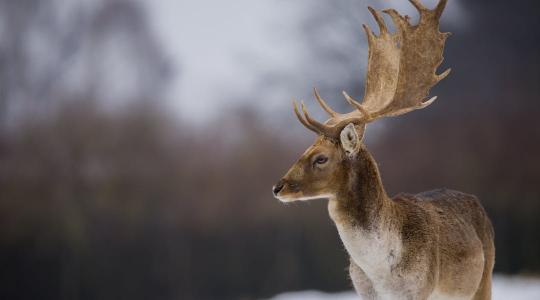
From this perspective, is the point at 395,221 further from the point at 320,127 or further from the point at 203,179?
the point at 203,179

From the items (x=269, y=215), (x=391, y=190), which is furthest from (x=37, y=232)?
(x=391, y=190)

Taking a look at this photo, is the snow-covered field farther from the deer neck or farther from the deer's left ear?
the deer's left ear

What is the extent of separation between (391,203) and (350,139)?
1.28 ft

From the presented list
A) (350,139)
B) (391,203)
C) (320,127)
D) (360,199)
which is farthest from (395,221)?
(320,127)

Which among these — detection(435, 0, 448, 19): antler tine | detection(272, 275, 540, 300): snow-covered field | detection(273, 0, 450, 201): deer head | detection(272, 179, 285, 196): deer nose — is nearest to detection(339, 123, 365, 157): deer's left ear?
detection(273, 0, 450, 201): deer head

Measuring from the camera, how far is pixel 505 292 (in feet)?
17.7

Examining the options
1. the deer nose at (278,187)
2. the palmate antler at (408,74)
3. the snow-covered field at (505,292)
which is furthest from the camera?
the snow-covered field at (505,292)

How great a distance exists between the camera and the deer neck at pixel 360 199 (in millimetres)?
2287

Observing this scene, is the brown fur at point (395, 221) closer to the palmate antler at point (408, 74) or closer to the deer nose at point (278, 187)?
the deer nose at point (278, 187)

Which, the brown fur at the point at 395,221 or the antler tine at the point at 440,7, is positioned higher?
the antler tine at the point at 440,7

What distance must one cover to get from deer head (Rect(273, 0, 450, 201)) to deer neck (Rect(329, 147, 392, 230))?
0.03 meters

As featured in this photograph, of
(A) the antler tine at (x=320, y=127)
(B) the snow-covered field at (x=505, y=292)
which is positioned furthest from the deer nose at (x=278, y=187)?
(B) the snow-covered field at (x=505, y=292)

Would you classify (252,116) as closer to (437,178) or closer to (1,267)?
(437,178)

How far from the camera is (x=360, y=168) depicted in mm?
2369
